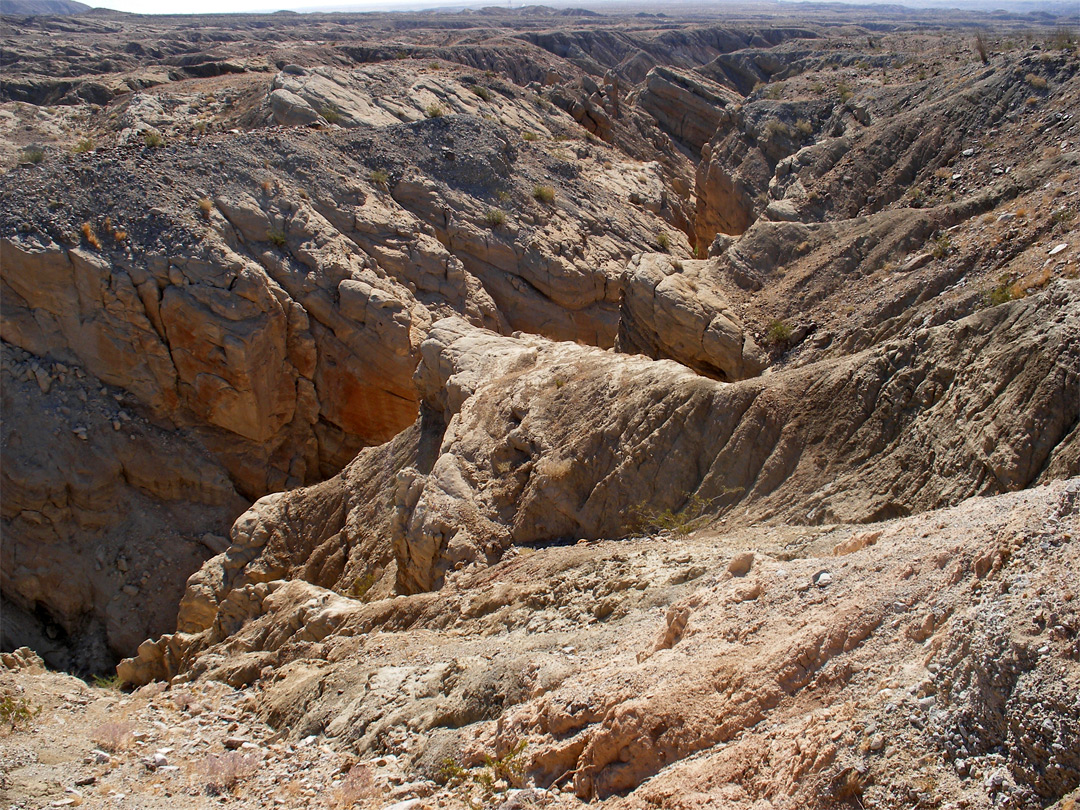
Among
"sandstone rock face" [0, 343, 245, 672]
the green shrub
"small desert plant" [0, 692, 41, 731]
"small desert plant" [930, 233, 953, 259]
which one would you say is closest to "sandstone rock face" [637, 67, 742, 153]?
"small desert plant" [930, 233, 953, 259]

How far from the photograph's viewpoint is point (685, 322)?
12914 millimetres

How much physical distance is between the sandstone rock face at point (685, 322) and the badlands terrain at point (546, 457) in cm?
8

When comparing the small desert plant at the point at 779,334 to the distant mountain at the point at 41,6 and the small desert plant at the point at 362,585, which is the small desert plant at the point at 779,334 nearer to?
the small desert plant at the point at 362,585

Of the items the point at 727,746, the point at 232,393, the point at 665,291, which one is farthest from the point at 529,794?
the point at 232,393

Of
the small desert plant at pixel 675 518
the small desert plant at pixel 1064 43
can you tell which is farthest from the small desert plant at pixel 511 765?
the small desert plant at pixel 1064 43

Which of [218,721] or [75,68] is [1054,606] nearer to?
[218,721]

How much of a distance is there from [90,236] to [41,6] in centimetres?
16795

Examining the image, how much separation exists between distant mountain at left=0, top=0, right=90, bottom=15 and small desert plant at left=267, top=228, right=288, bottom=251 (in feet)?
483

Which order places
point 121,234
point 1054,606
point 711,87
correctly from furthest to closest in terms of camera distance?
point 711,87
point 121,234
point 1054,606

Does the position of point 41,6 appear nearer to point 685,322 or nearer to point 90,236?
point 90,236

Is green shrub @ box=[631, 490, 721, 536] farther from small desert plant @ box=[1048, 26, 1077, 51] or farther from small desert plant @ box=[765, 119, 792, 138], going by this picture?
small desert plant @ box=[765, 119, 792, 138]

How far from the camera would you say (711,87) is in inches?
1372

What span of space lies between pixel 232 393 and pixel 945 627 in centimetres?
1486

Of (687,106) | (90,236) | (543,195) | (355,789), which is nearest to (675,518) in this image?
(355,789)
